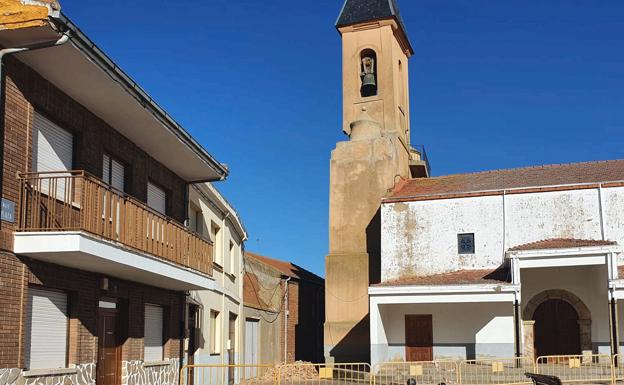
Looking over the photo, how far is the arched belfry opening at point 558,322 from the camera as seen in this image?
26.5 metres

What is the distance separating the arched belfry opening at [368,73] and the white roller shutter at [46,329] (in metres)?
24.5

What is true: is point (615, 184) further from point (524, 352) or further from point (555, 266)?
point (524, 352)

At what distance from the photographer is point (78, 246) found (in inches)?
432

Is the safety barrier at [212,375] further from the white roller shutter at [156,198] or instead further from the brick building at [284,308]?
the brick building at [284,308]

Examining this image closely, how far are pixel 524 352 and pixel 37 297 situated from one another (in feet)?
62.5

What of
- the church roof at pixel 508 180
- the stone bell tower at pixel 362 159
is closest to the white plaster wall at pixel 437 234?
the church roof at pixel 508 180

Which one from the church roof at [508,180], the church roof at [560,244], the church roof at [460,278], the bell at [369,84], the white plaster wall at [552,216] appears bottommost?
the church roof at [460,278]

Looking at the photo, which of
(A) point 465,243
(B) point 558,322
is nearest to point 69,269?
(A) point 465,243

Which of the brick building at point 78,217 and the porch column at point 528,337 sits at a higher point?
the brick building at point 78,217

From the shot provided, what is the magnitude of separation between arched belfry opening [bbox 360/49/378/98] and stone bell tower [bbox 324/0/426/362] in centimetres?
5

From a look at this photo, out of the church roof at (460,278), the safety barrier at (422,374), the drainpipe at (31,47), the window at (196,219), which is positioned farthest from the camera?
the church roof at (460,278)

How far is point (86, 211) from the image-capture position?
1152 cm

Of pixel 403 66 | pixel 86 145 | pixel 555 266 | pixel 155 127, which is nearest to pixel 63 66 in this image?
pixel 86 145

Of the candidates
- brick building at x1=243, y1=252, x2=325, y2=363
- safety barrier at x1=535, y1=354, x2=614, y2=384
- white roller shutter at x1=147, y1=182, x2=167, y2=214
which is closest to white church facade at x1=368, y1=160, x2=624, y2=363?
safety barrier at x1=535, y1=354, x2=614, y2=384
